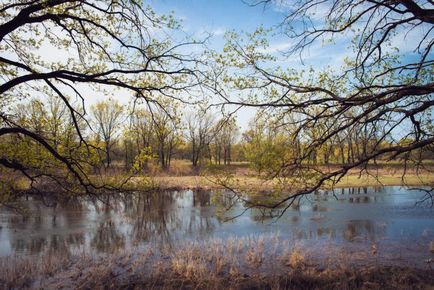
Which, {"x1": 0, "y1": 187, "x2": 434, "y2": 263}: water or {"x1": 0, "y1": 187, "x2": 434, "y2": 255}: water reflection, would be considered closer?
{"x1": 0, "y1": 187, "x2": 434, "y2": 263}: water

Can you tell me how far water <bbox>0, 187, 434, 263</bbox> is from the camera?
14.6 meters

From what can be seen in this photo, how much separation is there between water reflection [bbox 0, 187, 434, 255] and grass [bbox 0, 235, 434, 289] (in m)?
1.41

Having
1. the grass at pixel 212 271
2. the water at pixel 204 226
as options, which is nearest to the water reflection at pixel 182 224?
the water at pixel 204 226

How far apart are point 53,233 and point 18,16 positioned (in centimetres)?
1267

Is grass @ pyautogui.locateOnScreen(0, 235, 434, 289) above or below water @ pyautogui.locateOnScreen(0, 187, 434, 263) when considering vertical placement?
below

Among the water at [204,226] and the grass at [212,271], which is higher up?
the water at [204,226]

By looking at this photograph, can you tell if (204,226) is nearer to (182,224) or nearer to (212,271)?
(182,224)

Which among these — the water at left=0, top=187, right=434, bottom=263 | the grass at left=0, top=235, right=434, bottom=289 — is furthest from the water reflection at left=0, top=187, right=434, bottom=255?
the grass at left=0, top=235, right=434, bottom=289

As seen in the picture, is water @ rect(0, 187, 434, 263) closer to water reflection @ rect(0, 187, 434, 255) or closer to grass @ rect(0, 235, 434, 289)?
water reflection @ rect(0, 187, 434, 255)

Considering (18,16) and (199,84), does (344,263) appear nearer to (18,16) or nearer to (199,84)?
(199,84)

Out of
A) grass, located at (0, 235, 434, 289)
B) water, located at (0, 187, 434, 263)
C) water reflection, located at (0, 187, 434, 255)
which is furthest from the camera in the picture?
water reflection, located at (0, 187, 434, 255)

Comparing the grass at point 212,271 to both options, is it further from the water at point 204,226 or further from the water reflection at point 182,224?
the water reflection at point 182,224

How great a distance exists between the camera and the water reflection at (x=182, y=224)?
15.5 metres

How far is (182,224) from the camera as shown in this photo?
1912cm
